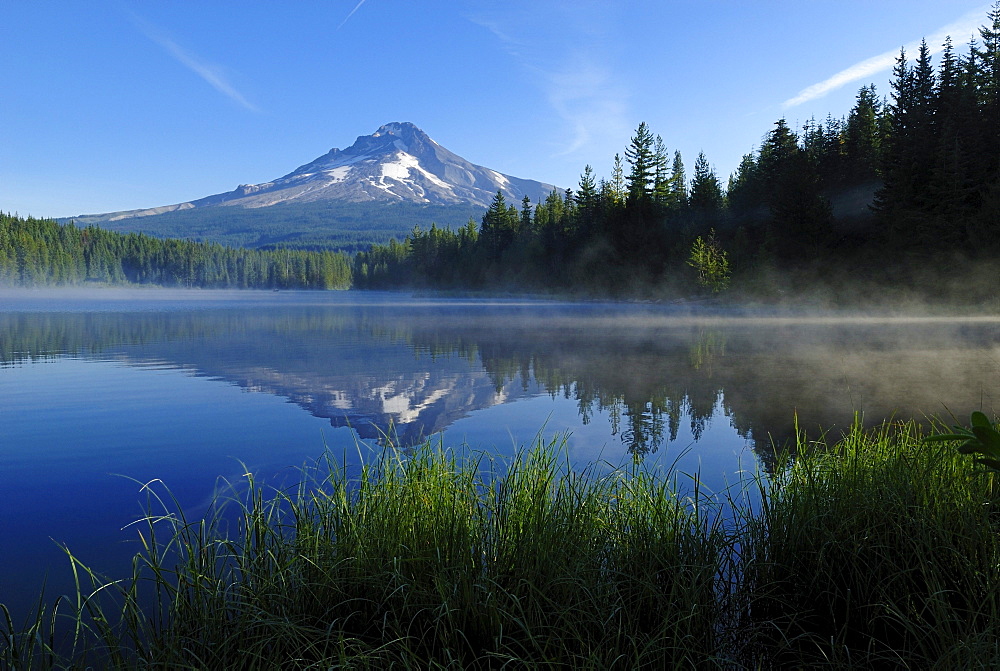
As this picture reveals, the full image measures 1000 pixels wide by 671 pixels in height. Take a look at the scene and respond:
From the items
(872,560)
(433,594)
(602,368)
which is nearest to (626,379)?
(602,368)

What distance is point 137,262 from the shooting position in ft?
492

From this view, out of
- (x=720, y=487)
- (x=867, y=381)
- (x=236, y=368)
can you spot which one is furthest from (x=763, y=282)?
(x=720, y=487)

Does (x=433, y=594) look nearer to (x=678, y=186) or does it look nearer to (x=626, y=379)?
(x=626, y=379)

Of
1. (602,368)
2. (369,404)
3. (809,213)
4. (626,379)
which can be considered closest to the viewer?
(369,404)

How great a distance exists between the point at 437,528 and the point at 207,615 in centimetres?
121

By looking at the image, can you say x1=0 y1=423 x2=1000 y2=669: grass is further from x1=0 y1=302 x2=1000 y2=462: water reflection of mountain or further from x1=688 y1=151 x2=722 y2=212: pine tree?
x1=688 y1=151 x2=722 y2=212: pine tree

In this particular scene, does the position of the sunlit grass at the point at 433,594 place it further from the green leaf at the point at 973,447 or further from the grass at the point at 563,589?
the green leaf at the point at 973,447

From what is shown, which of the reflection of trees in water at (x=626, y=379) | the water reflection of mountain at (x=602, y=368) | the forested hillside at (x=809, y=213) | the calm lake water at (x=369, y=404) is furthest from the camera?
the forested hillside at (x=809, y=213)

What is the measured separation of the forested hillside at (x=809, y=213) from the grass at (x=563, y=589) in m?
42.7

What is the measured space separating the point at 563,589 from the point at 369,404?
345 inches

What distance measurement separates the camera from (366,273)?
15650cm

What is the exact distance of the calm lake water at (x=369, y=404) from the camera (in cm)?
646

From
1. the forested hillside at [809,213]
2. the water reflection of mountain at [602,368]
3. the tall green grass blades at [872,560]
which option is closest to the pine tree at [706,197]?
the forested hillside at [809,213]

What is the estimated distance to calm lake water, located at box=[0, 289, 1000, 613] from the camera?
6.46 meters
